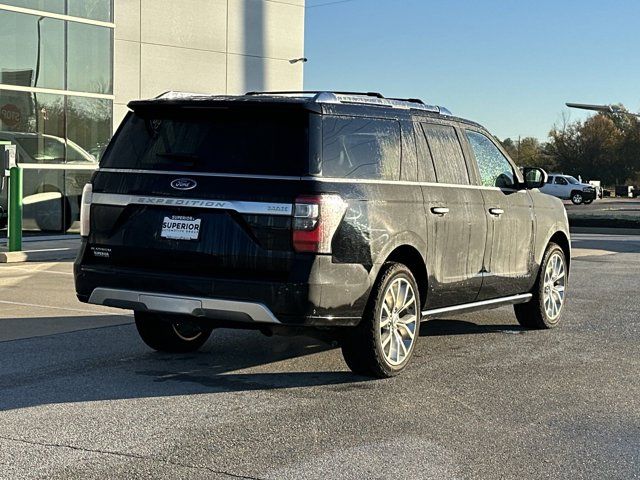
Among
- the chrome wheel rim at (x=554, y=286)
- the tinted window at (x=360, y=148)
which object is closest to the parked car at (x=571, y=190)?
the chrome wheel rim at (x=554, y=286)

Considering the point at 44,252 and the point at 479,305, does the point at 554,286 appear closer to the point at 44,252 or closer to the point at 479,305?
the point at 479,305

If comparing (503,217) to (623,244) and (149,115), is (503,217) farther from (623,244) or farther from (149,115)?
(623,244)

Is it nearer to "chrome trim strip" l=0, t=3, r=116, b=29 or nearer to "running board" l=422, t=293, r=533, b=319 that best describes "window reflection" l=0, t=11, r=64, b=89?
"chrome trim strip" l=0, t=3, r=116, b=29

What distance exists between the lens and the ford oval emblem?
6742 mm

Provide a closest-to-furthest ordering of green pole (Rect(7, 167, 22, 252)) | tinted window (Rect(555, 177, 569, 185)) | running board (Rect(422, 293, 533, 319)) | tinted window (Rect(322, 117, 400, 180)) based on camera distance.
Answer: tinted window (Rect(322, 117, 400, 180)), running board (Rect(422, 293, 533, 319)), green pole (Rect(7, 167, 22, 252)), tinted window (Rect(555, 177, 569, 185))

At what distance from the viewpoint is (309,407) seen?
246 inches

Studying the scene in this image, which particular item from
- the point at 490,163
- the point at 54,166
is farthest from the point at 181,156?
the point at 54,166

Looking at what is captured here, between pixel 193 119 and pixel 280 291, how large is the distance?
1473 millimetres

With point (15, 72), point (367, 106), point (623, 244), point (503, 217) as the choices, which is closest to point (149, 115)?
point (367, 106)

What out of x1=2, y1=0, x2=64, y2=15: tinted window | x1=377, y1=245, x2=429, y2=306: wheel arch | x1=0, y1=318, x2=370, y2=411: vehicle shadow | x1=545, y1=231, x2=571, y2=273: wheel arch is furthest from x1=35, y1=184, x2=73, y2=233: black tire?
x1=377, y1=245, x2=429, y2=306: wheel arch

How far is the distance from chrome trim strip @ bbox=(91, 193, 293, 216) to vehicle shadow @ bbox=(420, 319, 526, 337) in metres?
3.30

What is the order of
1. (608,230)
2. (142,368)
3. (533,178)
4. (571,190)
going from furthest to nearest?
(571,190) → (608,230) → (533,178) → (142,368)

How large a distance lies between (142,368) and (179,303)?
103cm

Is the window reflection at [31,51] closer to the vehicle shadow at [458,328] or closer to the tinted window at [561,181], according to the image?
the vehicle shadow at [458,328]
